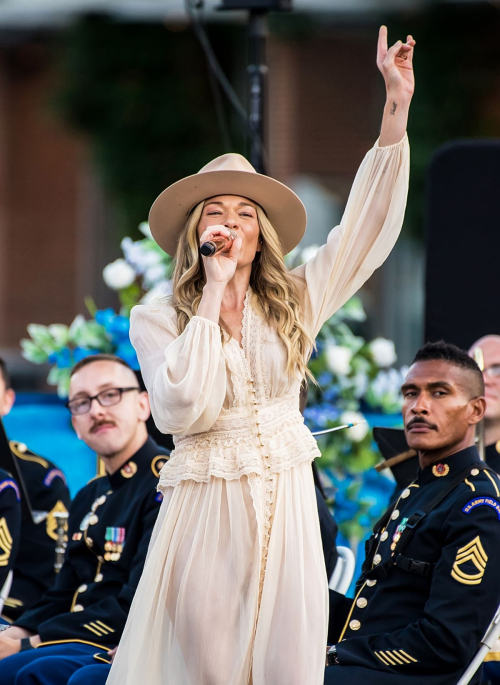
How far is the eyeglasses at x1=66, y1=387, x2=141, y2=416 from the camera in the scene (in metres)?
4.71

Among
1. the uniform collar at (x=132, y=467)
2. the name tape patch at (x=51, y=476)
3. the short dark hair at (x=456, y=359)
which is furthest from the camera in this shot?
the name tape patch at (x=51, y=476)

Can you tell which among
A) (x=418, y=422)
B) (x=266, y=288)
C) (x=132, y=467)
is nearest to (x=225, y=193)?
(x=266, y=288)

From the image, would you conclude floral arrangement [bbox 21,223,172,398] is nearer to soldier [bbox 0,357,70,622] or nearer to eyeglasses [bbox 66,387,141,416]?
soldier [bbox 0,357,70,622]

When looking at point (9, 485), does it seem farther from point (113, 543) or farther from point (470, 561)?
point (470, 561)

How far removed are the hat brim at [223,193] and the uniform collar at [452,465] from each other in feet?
3.05

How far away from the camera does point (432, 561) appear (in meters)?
3.54

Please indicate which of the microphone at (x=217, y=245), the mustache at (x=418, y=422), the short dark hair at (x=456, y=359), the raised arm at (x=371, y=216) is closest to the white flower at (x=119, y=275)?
the short dark hair at (x=456, y=359)

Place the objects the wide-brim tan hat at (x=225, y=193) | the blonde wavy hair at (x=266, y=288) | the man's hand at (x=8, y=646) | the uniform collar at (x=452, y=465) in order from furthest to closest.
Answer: the man's hand at (x=8, y=646)
the uniform collar at (x=452, y=465)
the wide-brim tan hat at (x=225, y=193)
the blonde wavy hair at (x=266, y=288)

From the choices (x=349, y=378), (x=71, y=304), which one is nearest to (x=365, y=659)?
(x=349, y=378)

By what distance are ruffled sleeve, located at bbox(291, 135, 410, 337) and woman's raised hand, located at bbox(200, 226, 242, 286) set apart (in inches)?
12.6

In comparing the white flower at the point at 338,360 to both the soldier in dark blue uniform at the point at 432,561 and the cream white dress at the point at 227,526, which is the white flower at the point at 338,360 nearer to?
the soldier in dark blue uniform at the point at 432,561

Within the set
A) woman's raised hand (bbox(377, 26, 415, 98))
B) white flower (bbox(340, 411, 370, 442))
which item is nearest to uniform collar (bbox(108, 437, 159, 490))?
white flower (bbox(340, 411, 370, 442))

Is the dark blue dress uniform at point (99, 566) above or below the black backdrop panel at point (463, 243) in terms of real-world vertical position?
below

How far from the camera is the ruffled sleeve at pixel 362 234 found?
327cm
